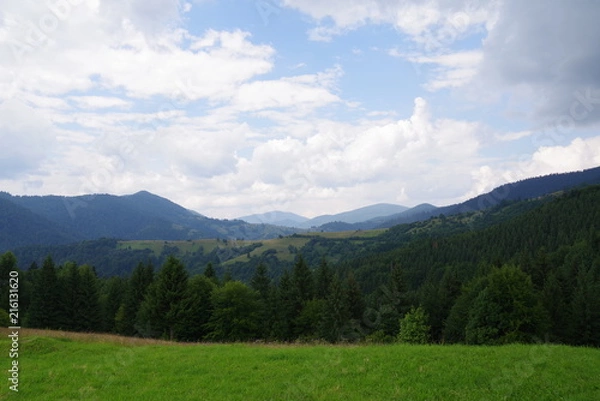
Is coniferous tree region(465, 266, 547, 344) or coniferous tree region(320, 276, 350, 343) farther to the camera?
coniferous tree region(320, 276, 350, 343)

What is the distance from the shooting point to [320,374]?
1545 centimetres

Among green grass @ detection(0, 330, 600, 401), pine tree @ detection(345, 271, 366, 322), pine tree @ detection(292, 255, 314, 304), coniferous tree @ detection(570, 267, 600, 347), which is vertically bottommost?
coniferous tree @ detection(570, 267, 600, 347)

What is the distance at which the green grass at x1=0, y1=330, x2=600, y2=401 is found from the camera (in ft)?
42.9

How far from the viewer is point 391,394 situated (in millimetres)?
12906

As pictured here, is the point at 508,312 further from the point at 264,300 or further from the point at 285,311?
the point at 264,300

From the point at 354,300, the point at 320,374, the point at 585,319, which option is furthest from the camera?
the point at 354,300

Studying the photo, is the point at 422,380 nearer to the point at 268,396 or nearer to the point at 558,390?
the point at 558,390

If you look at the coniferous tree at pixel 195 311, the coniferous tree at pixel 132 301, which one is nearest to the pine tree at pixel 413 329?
the coniferous tree at pixel 195 311

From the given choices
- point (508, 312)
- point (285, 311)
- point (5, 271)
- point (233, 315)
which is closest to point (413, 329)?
point (508, 312)

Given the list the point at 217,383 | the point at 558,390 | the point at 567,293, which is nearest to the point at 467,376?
the point at 558,390

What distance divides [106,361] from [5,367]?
14.3 ft

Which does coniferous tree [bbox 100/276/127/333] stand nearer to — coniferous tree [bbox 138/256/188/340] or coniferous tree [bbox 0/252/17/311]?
coniferous tree [bbox 0/252/17/311]

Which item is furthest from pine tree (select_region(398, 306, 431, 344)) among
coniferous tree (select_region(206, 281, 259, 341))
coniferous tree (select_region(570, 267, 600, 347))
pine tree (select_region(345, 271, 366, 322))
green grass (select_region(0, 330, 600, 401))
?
green grass (select_region(0, 330, 600, 401))

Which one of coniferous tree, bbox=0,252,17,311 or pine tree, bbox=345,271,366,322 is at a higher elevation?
coniferous tree, bbox=0,252,17,311
